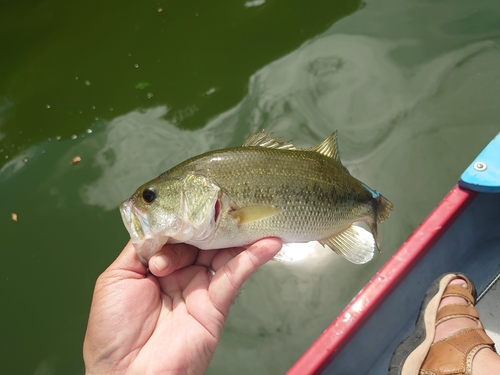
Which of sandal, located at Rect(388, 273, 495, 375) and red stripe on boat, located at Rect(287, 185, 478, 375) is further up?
red stripe on boat, located at Rect(287, 185, 478, 375)

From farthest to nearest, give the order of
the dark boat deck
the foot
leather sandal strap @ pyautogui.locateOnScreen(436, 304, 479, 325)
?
the dark boat deck < leather sandal strap @ pyautogui.locateOnScreen(436, 304, 479, 325) < the foot

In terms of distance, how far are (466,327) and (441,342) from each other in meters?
0.17

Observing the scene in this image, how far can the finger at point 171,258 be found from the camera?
1602 mm

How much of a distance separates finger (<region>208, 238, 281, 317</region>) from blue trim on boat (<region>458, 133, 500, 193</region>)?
145cm

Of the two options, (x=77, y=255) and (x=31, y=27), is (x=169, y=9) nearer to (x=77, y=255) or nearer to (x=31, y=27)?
(x=31, y=27)

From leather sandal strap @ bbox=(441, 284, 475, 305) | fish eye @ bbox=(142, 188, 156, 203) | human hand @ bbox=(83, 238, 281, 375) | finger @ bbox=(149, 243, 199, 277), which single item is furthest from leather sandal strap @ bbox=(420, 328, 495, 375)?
fish eye @ bbox=(142, 188, 156, 203)

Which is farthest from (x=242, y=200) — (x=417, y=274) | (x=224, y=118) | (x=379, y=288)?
(x=224, y=118)

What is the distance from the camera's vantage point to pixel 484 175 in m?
2.26

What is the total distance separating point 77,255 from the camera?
10.5 feet

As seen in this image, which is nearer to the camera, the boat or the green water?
the boat

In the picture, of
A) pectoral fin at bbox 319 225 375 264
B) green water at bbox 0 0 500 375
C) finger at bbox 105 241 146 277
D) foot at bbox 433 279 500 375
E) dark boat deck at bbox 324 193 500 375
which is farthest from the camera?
green water at bbox 0 0 500 375

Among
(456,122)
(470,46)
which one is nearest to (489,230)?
(456,122)

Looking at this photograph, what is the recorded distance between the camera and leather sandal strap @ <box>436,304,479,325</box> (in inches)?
83.1

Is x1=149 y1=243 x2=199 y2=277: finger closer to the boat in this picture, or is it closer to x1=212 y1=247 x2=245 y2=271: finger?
x1=212 y1=247 x2=245 y2=271: finger
